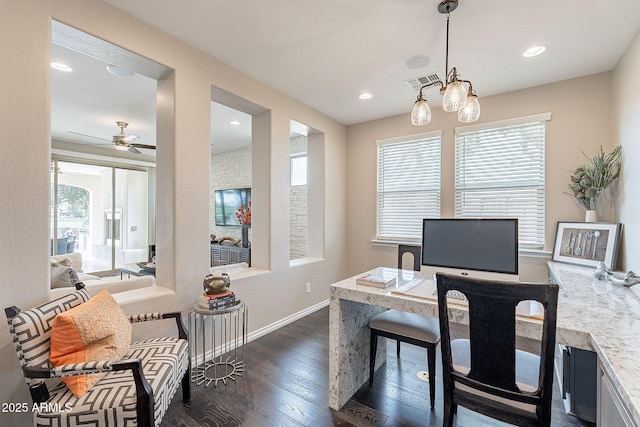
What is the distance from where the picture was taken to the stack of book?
2222mm

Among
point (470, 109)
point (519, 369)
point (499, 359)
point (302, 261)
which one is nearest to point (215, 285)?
point (302, 261)

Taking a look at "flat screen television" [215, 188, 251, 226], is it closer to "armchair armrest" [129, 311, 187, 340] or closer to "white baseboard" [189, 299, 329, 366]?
"white baseboard" [189, 299, 329, 366]

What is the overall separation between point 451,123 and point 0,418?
15.1 ft

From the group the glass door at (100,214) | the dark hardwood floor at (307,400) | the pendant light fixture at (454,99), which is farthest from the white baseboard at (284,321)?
the glass door at (100,214)

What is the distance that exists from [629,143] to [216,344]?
3.92 meters

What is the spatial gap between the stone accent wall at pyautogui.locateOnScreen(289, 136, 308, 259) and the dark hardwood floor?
8.25 feet

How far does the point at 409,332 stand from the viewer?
1943 mm

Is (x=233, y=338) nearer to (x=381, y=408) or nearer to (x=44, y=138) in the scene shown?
(x=381, y=408)

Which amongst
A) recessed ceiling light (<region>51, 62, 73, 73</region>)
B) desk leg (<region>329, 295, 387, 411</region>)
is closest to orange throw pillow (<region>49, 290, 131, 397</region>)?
desk leg (<region>329, 295, 387, 411</region>)

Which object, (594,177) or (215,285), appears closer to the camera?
(215,285)

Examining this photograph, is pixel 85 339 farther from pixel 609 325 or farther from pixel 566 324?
pixel 609 325

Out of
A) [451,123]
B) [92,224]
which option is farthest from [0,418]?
[92,224]

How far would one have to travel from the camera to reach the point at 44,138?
169 cm

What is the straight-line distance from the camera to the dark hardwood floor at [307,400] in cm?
181
